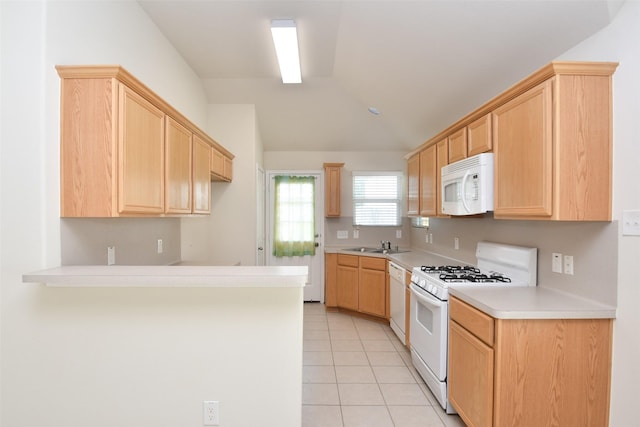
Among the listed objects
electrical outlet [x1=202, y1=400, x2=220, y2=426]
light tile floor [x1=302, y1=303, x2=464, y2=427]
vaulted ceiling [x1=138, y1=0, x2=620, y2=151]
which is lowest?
light tile floor [x1=302, y1=303, x2=464, y2=427]

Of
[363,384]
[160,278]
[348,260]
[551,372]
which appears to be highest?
[160,278]

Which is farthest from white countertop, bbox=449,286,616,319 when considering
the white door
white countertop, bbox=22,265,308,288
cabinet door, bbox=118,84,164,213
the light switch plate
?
the white door

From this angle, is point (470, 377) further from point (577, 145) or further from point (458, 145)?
point (458, 145)

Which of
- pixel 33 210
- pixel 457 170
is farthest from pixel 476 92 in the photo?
pixel 33 210

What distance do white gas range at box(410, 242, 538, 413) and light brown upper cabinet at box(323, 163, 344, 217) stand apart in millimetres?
2168

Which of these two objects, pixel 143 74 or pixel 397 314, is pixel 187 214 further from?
pixel 397 314

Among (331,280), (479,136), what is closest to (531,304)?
(479,136)

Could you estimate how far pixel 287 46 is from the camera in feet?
9.14

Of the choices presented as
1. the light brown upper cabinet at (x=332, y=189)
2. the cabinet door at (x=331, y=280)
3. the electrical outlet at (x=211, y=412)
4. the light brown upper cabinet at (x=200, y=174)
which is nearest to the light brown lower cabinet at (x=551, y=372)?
the electrical outlet at (x=211, y=412)

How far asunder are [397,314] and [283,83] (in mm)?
3086

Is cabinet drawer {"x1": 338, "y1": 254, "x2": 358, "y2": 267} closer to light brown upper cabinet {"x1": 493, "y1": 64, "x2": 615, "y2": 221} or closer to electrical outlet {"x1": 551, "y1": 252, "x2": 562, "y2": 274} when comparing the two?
electrical outlet {"x1": 551, "y1": 252, "x2": 562, "y2": 274}

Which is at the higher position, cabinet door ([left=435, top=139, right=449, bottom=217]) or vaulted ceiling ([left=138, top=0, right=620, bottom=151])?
vaulted ceiling ([left=138, top=0, right=620, bottom=151])

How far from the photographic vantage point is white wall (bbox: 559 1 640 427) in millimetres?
1517

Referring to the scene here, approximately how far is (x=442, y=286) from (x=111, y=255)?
232 cm
